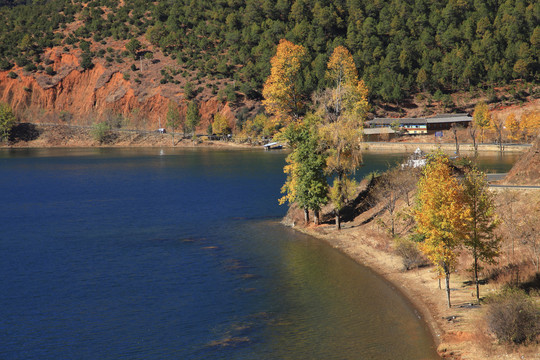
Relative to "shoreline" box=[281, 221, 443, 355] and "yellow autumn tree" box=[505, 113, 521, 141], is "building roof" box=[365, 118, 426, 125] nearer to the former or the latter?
"yellow autumn tree" box=[505, 113, 521, 141]

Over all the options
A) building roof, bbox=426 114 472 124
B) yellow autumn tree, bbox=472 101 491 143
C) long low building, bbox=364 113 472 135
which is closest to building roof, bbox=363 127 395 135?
long low building, bbox=364 113 472 135

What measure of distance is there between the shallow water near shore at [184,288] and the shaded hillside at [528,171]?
16.9 metres

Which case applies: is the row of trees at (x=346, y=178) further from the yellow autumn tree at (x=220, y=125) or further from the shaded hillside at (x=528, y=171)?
the yellow autumn tree at (x=220, y=125)

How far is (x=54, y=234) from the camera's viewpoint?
60000 millimetres

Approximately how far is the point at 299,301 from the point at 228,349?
8789 mm

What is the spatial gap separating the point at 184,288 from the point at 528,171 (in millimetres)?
31700

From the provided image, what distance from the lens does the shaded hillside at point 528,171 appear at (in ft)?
166

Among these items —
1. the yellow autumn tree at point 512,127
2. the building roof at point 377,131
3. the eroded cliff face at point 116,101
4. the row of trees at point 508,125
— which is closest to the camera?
the row of trees at point 508,125

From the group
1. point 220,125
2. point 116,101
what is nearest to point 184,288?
point 220,125

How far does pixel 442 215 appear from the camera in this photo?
3381 cm

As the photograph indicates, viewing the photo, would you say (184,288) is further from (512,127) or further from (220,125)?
(220,125)

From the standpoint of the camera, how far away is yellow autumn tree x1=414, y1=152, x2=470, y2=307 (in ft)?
110

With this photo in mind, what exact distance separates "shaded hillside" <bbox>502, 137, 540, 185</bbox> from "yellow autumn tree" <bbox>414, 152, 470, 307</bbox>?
63.0ft

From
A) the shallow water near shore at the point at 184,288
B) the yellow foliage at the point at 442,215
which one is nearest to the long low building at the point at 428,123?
the shallow water near shore at the point at 184,288
